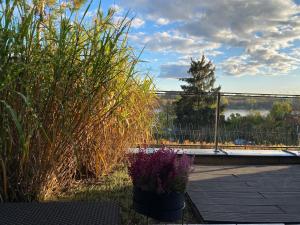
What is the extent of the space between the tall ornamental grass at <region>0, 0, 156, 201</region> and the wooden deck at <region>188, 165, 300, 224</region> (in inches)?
48.1

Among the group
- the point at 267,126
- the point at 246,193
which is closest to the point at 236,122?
the point at 267,126

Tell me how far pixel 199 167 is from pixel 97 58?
280cm

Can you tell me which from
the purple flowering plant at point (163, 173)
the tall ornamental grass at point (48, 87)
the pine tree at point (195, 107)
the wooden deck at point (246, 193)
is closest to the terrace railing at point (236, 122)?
the pine tree at point (195, 107)

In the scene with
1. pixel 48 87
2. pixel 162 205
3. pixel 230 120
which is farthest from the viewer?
pixel 230 120

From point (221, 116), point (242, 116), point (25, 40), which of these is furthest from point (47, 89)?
point (242, 116)

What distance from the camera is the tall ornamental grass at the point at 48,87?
2.62m

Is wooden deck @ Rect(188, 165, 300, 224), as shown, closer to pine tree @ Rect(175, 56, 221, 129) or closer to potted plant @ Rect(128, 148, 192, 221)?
potted plant @ Rect(128, 148, 192, 221)

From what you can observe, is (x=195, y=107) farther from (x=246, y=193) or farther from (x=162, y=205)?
(x=162, y=205)

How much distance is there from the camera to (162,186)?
2.47m

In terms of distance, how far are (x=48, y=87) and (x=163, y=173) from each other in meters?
1.02

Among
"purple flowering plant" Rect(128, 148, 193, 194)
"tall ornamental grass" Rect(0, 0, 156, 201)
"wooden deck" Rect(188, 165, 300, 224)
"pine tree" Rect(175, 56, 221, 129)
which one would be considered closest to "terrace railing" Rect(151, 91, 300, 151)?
"pine tree" Rect(175, 56, 221, 129)

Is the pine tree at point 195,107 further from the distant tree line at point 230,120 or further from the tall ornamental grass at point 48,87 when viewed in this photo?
the tall ornamental grass at point 48,87

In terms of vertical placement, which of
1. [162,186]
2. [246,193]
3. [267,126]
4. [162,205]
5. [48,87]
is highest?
[48,87]

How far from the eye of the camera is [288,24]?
7.46 m
